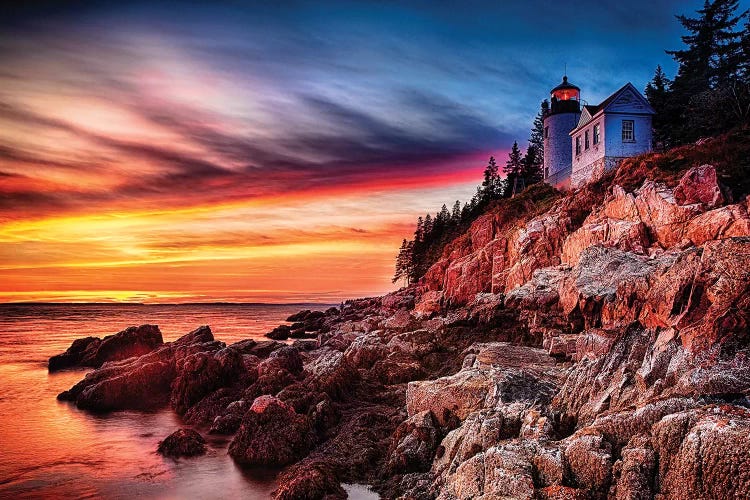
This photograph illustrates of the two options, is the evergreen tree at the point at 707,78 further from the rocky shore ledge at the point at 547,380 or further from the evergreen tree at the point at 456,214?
the evergreen tree at the point at 456,214

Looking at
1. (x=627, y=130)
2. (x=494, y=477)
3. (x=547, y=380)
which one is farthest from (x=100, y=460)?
(x=627, y=130)

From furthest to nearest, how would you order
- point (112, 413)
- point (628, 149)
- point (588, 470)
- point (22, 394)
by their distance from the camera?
point (628, 149) < point (22, 394) < point (112, 413) < point (588, 470)

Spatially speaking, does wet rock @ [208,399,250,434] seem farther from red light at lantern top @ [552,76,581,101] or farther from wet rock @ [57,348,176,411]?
red light at lantern top @ [552,76,581,101]

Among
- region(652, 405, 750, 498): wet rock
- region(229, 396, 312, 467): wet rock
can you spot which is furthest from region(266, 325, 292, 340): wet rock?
region(652, 405, 750, 498): wet rock

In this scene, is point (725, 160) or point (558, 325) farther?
point (725, 160)

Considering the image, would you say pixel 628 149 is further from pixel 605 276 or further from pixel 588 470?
pixel 588 470

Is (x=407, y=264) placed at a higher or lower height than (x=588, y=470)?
higher

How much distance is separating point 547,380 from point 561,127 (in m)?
40.7

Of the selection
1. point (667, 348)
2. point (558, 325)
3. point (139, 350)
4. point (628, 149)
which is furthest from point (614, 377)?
point (139, 350)

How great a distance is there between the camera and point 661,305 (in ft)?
41.1

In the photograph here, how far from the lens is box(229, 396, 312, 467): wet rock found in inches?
635

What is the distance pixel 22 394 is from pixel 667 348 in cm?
3175

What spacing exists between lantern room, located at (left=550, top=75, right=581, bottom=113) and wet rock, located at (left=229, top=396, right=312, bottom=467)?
4374 cm

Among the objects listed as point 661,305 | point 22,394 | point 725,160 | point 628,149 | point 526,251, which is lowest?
point 22,394
